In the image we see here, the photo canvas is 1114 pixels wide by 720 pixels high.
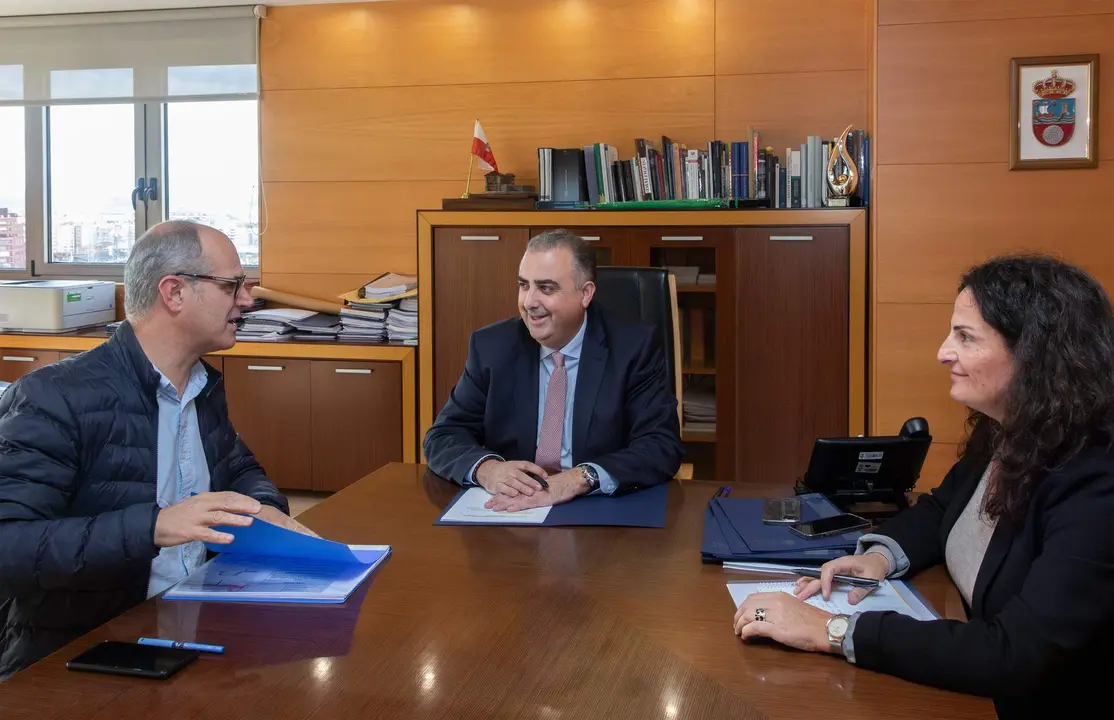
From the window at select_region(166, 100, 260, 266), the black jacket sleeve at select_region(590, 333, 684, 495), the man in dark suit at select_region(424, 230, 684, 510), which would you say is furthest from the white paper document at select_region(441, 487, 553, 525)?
the window at select_region(166, 100, 260, 266)

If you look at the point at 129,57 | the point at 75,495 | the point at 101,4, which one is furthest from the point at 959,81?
the point at 101,4

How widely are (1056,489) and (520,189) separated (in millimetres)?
3259

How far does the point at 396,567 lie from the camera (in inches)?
68.2

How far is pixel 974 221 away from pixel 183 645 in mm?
3317

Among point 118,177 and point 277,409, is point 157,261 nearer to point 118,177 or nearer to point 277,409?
point 277,409

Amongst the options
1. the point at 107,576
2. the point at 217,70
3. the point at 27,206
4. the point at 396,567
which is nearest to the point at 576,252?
the point at 396,567

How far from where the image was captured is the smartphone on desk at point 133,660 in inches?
51.6

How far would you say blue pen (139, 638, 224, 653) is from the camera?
4.54 feet

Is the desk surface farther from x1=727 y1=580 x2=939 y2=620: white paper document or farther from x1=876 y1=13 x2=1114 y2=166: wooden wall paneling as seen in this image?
x1=876 y1=13 x2=1114 y2=166: wooden wall paneling

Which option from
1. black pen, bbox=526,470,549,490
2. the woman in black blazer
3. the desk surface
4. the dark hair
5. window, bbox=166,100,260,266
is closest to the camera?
the desk surface

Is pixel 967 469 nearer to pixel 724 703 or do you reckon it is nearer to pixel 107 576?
pixel 724 703

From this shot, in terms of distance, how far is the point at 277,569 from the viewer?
171cm

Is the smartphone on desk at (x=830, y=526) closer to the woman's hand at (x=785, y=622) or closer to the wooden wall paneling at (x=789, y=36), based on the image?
the woman's hand at (x=785, y=622)

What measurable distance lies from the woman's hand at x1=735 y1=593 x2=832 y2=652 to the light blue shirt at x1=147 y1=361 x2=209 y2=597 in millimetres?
1042
